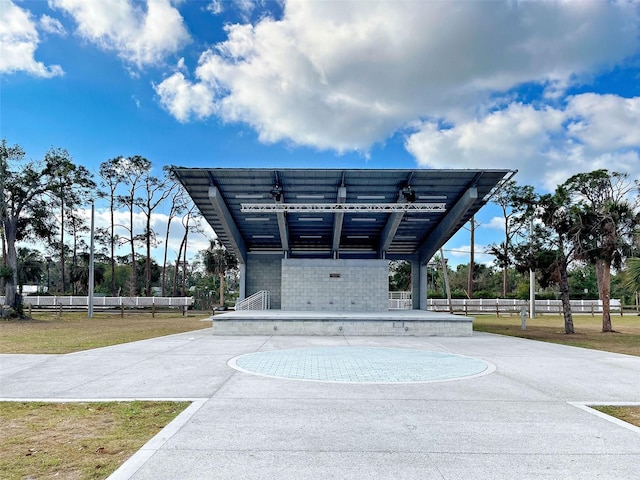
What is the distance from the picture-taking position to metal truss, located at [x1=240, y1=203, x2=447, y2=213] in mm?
19531

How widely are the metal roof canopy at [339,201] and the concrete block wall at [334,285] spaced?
181 centimetres

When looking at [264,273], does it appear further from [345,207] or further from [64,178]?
[64,178]

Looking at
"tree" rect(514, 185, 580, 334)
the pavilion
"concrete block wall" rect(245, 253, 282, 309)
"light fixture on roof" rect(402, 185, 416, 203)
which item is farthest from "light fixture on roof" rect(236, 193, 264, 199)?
"tree" rect(514, 185, 580, 334)

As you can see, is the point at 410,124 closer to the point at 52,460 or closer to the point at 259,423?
the point at 259,423

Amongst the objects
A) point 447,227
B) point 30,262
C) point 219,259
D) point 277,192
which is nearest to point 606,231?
point 447,227

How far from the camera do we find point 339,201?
65.7 ft

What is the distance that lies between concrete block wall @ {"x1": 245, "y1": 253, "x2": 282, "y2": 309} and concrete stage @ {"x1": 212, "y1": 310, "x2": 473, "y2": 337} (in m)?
10.2

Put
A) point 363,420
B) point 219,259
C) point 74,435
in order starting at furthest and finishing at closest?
point 219,259
point 363,420
point 74,435

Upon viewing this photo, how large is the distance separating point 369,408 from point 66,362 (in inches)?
289

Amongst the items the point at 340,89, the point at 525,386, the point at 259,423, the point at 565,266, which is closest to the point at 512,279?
the point at 565,266

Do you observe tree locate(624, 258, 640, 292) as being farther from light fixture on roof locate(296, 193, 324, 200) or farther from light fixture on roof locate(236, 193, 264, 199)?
light fixture on roof locate(236, 193, 264, 199)

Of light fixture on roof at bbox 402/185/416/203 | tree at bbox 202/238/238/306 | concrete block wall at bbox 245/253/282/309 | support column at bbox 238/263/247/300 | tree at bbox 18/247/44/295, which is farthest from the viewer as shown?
tree at bbox 202/238/238/306

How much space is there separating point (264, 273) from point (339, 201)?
9.18 m

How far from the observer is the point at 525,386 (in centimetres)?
734
